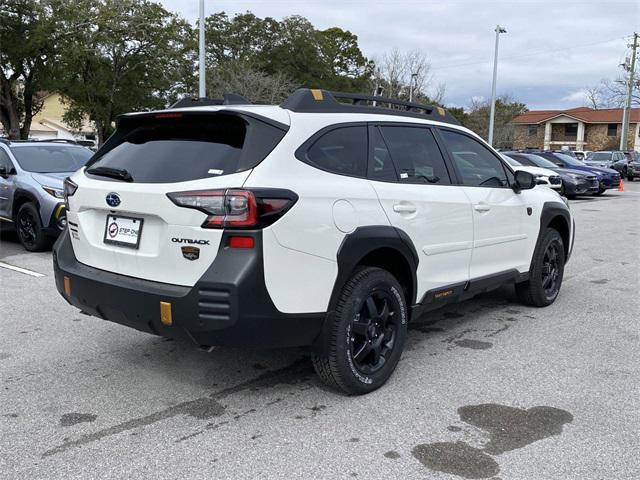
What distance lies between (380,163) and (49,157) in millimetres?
7376

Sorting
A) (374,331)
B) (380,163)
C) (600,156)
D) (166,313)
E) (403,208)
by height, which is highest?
(600,156)

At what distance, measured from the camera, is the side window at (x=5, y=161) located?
30.6 ft

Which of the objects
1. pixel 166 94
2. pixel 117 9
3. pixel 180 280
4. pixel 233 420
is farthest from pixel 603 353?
pixel 166 94

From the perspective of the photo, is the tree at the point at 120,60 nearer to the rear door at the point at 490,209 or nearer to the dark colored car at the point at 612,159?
the dark colored car at the point at 612,159

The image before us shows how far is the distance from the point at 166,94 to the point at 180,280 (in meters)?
38.8

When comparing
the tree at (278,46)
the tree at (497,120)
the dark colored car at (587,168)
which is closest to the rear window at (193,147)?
the dark colored car at (587,168)

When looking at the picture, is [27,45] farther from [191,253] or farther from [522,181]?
[191,253]

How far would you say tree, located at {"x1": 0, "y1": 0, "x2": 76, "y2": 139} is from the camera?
2795cm

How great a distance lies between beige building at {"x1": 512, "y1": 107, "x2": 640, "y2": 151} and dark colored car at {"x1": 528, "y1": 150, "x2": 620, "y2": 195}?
162ft

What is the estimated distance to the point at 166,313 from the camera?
331 centimetres

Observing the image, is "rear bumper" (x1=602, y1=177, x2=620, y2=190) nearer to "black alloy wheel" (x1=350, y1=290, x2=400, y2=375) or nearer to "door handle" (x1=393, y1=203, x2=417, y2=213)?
"door handle" (x1=393, y1=203, x2=417, y2=213)

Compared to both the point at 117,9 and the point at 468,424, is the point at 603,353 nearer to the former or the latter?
the point at 468,424

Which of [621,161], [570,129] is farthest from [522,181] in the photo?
[570,129]

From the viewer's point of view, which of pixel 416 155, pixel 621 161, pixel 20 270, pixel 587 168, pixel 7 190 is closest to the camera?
pixel 416 155
